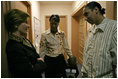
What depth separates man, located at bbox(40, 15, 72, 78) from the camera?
155 centimetres

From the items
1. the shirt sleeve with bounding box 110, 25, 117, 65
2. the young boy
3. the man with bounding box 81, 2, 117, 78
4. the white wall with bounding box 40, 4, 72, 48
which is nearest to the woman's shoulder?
the man with bounding box 81, 2, 117, 78

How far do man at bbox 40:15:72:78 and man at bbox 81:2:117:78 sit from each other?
689 mm

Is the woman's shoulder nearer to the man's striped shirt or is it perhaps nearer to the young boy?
the man's striped shirt

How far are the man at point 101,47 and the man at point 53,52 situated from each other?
689 mm

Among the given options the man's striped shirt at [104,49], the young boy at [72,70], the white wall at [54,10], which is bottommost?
the young boy at [72,70]

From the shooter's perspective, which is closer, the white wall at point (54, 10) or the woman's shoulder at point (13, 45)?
the woman's shoulder at point (13, 45)

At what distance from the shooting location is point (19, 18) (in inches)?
32.7

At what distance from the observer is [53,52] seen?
1568mm

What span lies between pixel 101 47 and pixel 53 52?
89cm

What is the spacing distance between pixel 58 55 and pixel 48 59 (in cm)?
17

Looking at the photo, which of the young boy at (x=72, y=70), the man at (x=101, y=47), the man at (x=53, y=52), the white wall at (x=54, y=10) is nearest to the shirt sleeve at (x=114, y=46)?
the man at (x=101, y=47)

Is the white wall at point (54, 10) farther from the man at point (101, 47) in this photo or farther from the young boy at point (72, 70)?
the man at point (101, 47)

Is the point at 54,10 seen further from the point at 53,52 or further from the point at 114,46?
the point at 114,46

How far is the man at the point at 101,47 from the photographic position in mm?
771
